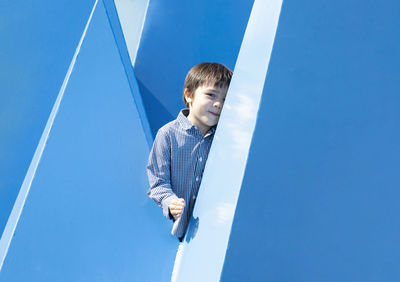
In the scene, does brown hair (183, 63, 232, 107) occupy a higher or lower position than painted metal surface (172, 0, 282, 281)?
higher

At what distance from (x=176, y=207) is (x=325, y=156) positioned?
492 mm

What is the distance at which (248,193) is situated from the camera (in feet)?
1.68

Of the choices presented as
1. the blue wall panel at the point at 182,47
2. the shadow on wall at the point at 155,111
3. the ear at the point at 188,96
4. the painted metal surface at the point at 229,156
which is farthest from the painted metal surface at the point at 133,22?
the painted metal surface at the point at 229,156

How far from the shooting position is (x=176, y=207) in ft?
3.16

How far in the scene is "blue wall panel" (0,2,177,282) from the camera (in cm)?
81

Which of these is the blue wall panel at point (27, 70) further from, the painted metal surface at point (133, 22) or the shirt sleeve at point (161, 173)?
the painted metal surface at point (133, 22)

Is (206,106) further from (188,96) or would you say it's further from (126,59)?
(126,59)

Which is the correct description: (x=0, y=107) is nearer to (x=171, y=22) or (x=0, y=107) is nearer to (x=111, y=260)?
(x=111, y=260)

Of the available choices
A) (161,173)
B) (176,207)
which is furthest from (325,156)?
(161,173)

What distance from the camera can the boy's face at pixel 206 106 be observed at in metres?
1.24

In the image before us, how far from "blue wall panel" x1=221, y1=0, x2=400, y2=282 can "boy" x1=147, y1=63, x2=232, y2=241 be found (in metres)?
0.44

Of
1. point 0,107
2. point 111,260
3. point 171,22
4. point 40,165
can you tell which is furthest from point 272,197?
point 171,22

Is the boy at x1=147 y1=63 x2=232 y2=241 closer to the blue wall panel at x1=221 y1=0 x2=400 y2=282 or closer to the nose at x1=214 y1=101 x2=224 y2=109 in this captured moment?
the nose at x1=214 y1=101 x2=224 y2=109

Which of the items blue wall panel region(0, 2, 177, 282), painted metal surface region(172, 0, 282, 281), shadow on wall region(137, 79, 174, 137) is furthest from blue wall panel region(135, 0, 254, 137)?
painted metal surface region(172, 0, 282, 281)
